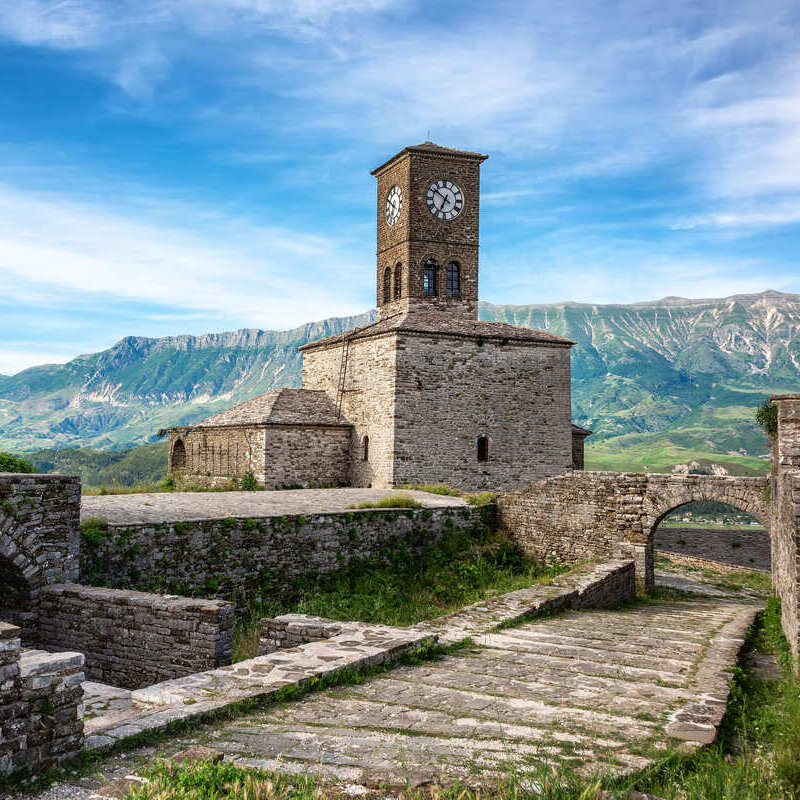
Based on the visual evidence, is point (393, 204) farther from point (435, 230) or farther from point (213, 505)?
point (213, 505)

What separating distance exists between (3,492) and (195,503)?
6.73m

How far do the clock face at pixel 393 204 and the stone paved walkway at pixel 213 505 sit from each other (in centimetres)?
1405

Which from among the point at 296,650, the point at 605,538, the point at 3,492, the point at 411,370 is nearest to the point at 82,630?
the point at 3,492

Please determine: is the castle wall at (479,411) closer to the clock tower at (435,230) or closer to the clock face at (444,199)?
the clock tower at (435,230)

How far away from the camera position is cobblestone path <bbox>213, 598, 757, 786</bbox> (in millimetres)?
4688

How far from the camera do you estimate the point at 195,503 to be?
16.4 metres

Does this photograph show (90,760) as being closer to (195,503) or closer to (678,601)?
(195,503)

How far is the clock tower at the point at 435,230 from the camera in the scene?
2986 cm

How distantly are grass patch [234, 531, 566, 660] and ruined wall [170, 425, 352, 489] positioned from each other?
9837mm

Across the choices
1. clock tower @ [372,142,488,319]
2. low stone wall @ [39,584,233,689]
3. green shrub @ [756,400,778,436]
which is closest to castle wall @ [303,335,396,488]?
clock tower @ [372,142,488,319]

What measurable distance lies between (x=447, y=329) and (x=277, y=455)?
7.59 meters

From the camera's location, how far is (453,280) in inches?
1204

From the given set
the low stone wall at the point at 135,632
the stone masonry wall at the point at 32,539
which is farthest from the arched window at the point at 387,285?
the low stone wall at the point at 135,632

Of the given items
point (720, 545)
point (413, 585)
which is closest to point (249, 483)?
→ point (413, 585)
